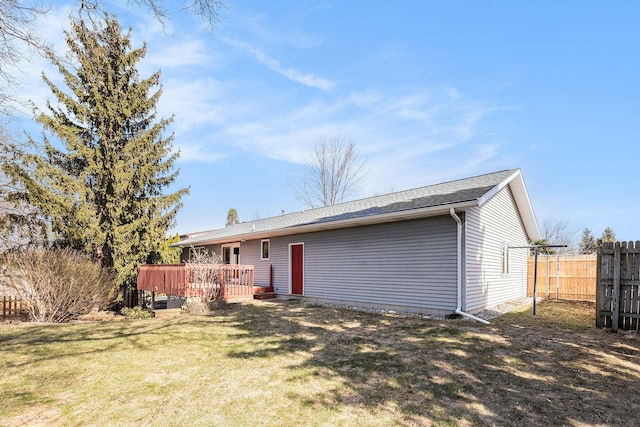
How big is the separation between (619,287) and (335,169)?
827 inches

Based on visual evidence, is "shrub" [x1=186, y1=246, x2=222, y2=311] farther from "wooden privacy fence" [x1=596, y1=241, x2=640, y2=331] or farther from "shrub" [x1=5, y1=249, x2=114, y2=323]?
"wooden privacy fence" [x1=596, y1=241, x2=640, y2=331]

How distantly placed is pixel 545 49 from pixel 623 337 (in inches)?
349

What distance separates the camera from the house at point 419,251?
29.3 feet

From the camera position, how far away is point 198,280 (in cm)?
1116

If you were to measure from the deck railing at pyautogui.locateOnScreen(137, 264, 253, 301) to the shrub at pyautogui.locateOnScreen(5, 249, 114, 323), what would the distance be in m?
2.59

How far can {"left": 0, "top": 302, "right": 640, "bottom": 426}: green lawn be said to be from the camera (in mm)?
3506

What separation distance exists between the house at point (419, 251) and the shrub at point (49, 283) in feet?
22.1

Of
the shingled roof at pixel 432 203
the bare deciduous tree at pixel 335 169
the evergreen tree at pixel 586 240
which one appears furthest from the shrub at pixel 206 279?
the evergreen tree at pixel 586 240

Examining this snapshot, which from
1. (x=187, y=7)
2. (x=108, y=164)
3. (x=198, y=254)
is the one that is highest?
(x=187, y=7)

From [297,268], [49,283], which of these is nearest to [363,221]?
[297,268]

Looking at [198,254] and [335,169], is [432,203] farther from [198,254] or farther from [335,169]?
[335,169]

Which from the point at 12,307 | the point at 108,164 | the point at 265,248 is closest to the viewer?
the point at 12,307

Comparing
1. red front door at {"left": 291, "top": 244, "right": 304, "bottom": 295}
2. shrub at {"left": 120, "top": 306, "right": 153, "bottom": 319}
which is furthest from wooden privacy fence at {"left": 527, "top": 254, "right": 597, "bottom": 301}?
shrub at {"left": 120, "top": 306, "right": 153, "bottom": 319}

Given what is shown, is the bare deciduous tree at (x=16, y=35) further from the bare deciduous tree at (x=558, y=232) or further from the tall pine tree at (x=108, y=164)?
the bare deciduous tree at (x=558, y=232)
